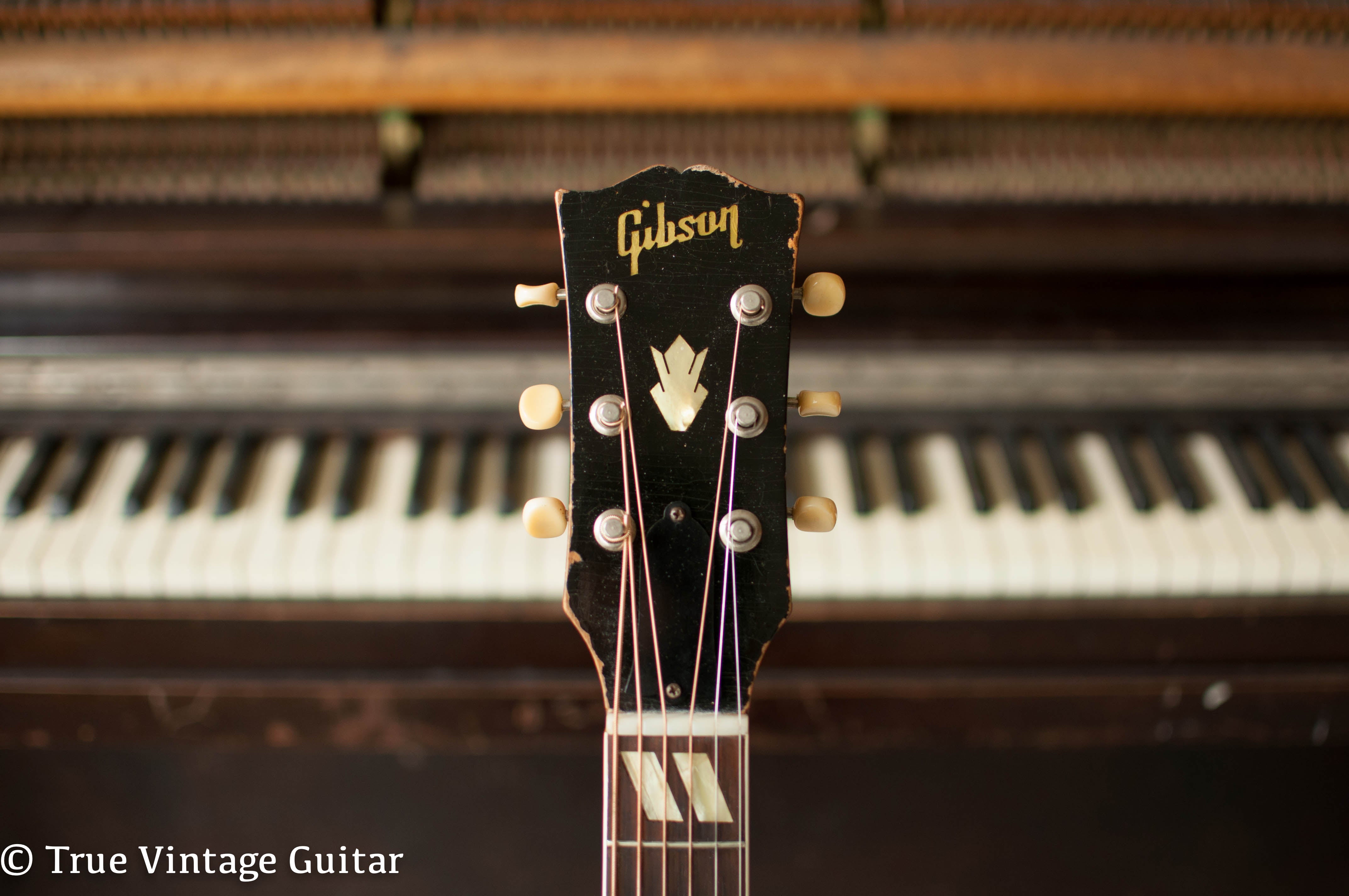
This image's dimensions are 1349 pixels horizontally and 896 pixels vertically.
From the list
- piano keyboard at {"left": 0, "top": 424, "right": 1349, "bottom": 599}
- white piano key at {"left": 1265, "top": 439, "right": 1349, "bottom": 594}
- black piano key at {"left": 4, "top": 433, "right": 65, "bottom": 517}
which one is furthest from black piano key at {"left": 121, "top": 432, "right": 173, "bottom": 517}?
white piano key at {"left": 1265, "top": 439, "right": 1349, "bottom": 594}

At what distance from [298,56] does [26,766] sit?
1.19 meters

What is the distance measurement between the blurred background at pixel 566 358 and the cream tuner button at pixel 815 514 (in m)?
0.38

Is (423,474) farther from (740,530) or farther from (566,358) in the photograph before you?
(740,530)

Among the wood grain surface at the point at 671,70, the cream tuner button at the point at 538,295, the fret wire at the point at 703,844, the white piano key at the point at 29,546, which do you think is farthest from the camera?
the wood grain surface at the point at 671,70

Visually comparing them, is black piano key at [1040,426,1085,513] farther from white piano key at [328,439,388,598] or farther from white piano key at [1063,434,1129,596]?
white piano key at [328,439,388,598]

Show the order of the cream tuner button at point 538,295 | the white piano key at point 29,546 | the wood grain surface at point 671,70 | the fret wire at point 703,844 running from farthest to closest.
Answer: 1. the wood grain surface at point 671,70
2. the white piano key at point 29,546
3. the fret wire at point 703,844
4. the cream tuner button at point 538,295

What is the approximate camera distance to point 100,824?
148cm

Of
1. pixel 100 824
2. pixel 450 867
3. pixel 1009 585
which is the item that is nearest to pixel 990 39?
pixel 1009 585

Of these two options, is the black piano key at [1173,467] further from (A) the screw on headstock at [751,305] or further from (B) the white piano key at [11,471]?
(B) the white piano key at [11,471]

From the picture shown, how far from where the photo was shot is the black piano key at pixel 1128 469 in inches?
45.3

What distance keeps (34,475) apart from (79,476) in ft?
0.19

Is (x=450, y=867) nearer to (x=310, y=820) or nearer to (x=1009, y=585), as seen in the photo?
(x=310, y=820)

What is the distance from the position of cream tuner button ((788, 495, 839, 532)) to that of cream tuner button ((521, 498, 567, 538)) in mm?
189

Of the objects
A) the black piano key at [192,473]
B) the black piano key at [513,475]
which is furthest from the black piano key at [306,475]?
the black piano key at [513,475]
